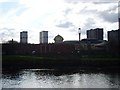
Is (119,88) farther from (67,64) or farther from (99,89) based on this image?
(67,64)

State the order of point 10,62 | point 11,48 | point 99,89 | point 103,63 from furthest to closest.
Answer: point 11,48, point 103,63, point 10,62, point 99,89

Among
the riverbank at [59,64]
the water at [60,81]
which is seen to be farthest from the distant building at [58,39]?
the water at [60,81]

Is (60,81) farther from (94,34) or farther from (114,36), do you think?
(94,34)

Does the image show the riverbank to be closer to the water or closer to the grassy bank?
the grassy bank

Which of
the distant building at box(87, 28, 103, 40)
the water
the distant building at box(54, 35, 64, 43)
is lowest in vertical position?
the water

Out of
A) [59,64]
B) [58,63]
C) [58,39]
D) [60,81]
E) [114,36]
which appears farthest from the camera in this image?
[58,39]

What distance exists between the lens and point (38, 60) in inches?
1103

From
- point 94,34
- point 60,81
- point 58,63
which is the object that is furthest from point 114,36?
point 60,81

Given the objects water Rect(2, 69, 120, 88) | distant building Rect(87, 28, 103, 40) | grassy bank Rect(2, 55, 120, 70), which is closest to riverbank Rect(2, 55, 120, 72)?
grassy bank Rect(2, 55, 120, 70)

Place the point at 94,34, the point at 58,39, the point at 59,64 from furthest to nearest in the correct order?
the point at 94,34 < the point at 58,39 < the point at 59,64

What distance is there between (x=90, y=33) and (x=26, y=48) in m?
24.4

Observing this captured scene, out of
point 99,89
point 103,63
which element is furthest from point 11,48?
point 99,89

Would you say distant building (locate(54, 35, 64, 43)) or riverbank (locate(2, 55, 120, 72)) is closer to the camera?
riverbank (locate(2, 55, 120, 72))

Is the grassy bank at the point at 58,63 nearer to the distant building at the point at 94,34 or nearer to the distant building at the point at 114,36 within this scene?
the distant building at the point at 114,36
